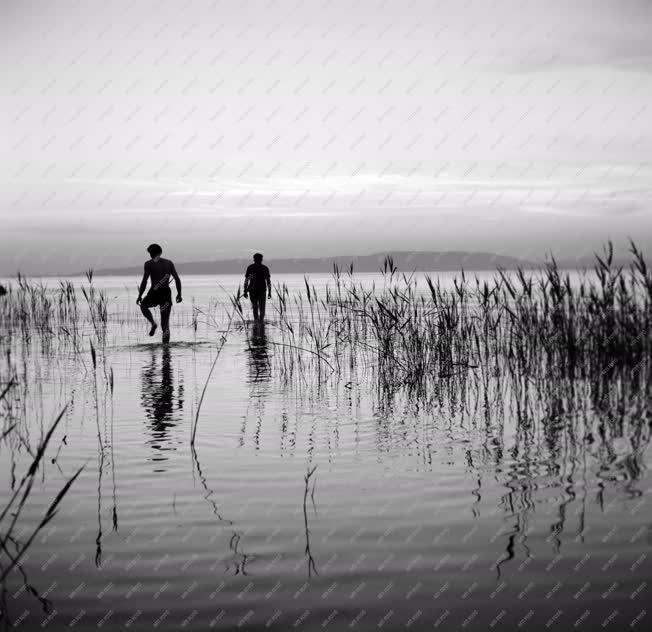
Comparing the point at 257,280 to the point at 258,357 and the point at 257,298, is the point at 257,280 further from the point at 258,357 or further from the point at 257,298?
the point at 258,357

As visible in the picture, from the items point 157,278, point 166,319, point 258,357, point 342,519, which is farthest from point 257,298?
point 342,519

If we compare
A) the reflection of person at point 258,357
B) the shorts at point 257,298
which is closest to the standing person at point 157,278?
the reflection of person at point 258,357

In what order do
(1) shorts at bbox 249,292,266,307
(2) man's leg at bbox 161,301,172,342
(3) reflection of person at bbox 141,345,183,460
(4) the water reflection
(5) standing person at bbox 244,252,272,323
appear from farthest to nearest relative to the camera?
(1) shorts at bbox 249,292,266,307, (5) standing person at bbox 244,252,272,323, (2) man's leg at bbox 161,301,172,342, (3) reflection of person at bbox 141,345,183,460, (4) the water reflection

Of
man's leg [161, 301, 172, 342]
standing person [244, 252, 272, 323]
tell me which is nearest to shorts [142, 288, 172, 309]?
man's leg [161, 301, 172, 342]

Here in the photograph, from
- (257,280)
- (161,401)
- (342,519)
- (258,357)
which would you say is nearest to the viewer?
(342,519)

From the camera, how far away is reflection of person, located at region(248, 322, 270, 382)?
409 inches

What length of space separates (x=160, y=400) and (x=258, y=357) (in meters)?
4.40

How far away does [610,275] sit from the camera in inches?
297

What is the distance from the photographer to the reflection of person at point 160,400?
6.59 meters

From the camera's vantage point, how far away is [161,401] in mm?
8242

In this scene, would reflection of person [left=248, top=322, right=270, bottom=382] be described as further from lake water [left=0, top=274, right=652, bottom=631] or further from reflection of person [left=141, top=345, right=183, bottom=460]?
lake water [left=0, top=274, right=652, bottom=631]

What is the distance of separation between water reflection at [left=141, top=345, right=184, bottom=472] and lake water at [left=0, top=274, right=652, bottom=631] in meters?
0.04

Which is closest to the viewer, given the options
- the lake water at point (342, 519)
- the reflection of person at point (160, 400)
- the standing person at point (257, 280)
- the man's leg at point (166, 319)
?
the lake water at point (342, 519)

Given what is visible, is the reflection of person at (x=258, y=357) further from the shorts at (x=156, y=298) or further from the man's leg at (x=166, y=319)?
the shorts at (x=156, y=298)
